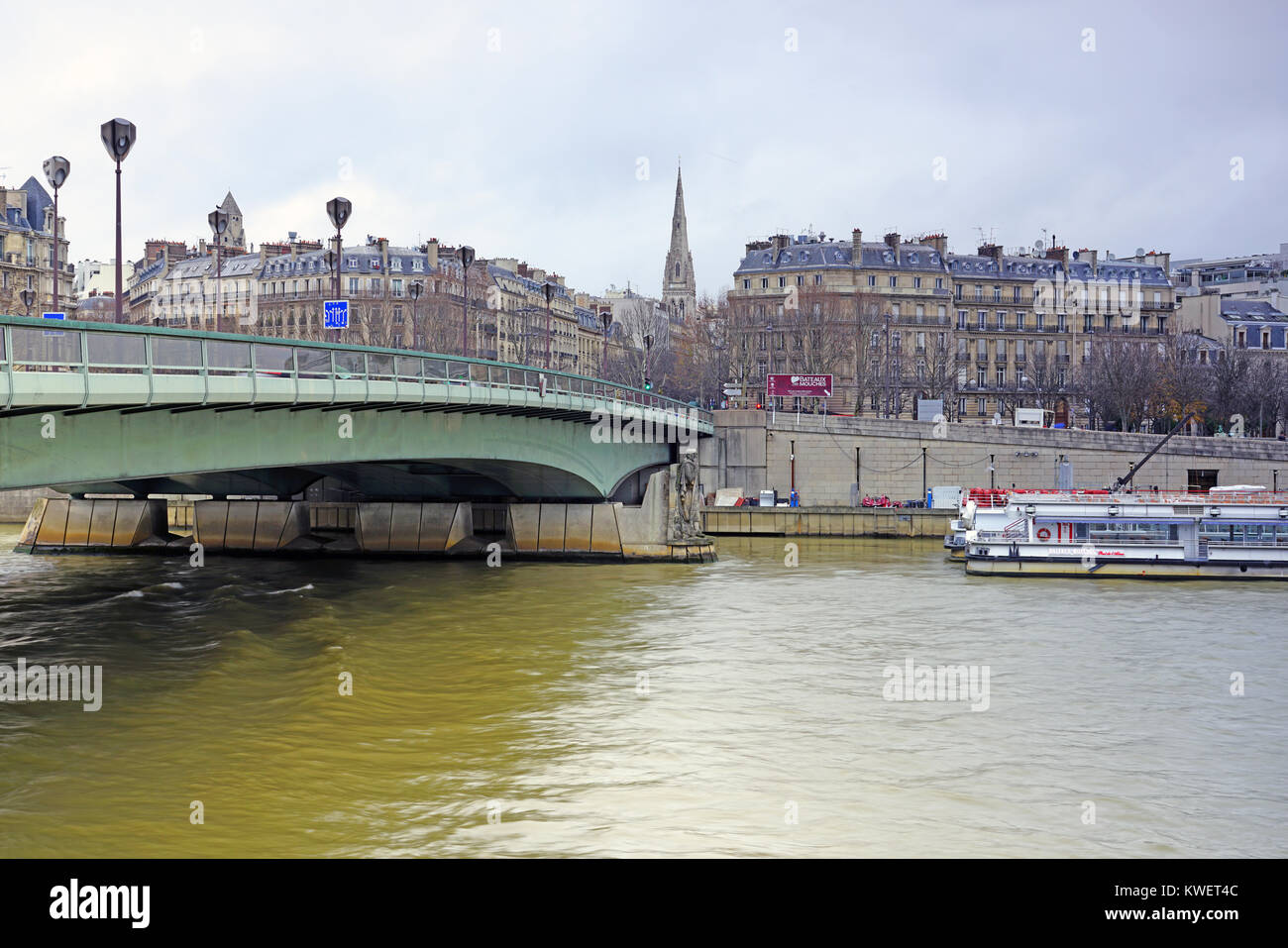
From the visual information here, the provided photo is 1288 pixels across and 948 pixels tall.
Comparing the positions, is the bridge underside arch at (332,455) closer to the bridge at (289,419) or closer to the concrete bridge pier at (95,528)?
the bridge at (289,419)

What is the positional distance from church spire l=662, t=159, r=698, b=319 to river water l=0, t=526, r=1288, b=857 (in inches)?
5913

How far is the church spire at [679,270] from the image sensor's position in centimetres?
17875

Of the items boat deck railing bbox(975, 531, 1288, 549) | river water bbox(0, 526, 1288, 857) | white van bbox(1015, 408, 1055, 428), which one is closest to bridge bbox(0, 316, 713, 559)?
river water bbox(0, 526, 1288, 857)

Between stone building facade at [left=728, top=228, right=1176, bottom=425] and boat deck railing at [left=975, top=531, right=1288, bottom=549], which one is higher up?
stone building facade at [left=728, top=228, right=1176, bottom=425]

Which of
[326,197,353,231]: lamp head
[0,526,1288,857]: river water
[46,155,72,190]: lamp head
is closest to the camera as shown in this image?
[0,526,1288,857]: river water

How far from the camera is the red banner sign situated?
206 ft

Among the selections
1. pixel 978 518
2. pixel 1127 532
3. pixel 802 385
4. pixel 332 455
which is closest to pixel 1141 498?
pixel 1127 532

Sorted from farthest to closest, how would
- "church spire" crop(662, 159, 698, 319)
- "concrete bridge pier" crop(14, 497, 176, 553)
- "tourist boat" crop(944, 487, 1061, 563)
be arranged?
1. "church spire" crop(662, 159, 698, 319)
2. "concrete bridge pier" crop(14, 497, 176, 553)
3. "tourist boat" crop(944, 487, 1061, 563)

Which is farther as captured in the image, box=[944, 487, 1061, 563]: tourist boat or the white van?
the white van

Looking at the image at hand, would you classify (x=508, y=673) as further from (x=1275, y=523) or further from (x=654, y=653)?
(x=1275, y=523)

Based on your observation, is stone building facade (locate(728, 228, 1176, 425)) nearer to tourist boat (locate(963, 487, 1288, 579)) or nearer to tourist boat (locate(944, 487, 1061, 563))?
tourist boat (locate(944, 487, 1061, 563))
